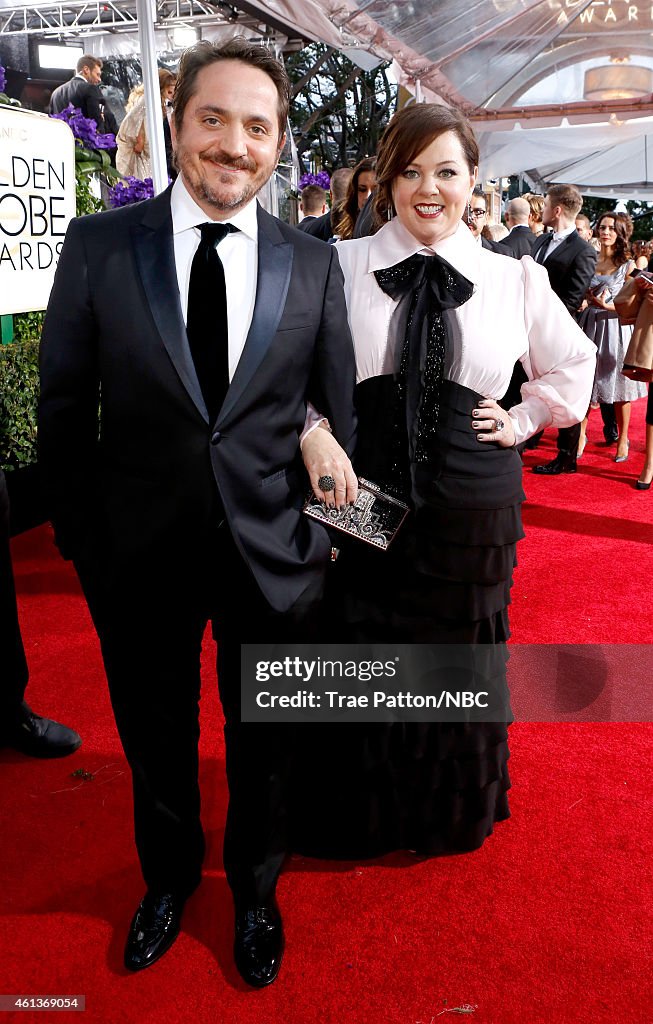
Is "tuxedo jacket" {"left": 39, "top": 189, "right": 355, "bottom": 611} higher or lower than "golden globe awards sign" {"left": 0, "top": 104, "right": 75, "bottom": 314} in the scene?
lower

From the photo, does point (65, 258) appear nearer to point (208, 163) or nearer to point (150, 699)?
point (208, 163)

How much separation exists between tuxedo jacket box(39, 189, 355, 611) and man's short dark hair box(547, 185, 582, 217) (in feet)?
14.3

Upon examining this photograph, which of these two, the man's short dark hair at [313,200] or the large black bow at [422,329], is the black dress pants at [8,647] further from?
the man's short dark hair at [313,200]

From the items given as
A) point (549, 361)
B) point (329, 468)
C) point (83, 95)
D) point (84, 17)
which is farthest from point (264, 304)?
point (84, 17)

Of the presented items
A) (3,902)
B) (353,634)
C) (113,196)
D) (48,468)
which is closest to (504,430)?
(353,634)

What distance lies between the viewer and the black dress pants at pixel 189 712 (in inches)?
65.1

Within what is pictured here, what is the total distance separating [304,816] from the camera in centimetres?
214

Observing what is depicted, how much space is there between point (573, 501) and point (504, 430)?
358 centimetres

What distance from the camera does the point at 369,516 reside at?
181 centimetres

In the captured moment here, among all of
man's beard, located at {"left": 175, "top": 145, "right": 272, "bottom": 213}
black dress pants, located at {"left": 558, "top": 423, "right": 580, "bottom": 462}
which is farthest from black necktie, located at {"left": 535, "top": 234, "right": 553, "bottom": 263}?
man's beard, located at {"left": 175, "top": 145, "right": 272, "bottom": 213}

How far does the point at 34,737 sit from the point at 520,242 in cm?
440

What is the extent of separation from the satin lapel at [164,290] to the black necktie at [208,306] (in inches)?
1.4

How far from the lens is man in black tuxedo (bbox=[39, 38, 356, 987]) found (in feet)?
4.80

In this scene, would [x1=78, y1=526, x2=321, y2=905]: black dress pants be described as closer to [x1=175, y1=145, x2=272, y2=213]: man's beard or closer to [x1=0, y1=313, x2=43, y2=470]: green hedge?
[x1=175, y1=145, x2=272, y2=213]: man's beard
